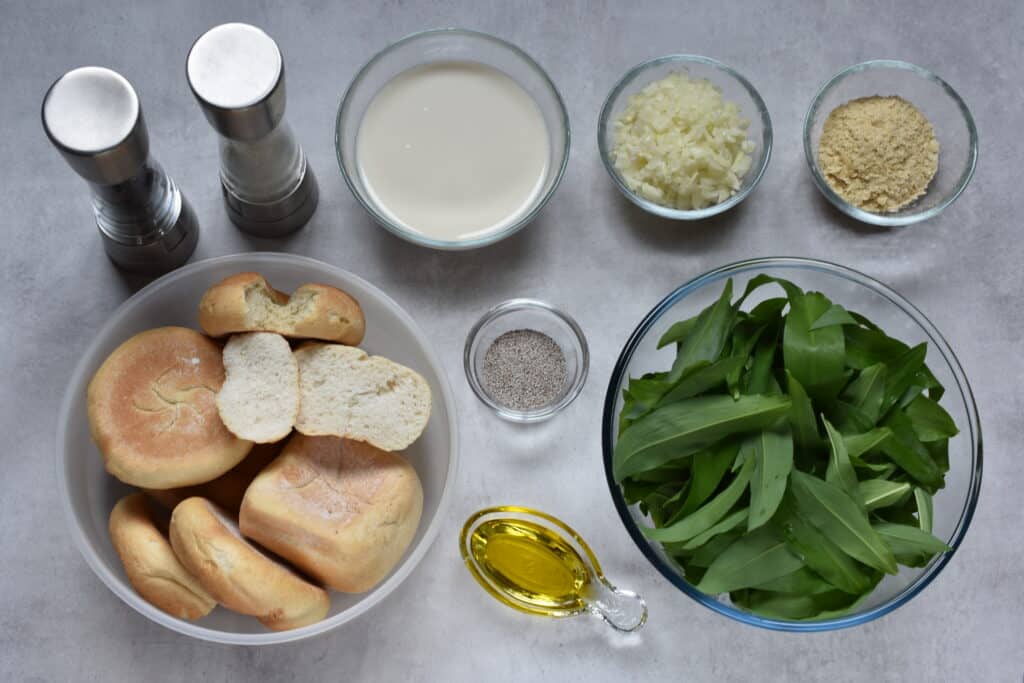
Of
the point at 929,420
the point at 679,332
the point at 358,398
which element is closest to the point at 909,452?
the point at 929,420

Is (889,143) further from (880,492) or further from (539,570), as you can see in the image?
(539,570)

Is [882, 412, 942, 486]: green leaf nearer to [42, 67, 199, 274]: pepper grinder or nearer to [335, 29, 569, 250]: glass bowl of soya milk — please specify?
[335, 29, 569, 250]: glass bowl of soya milk

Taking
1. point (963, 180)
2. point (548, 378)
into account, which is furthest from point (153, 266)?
point (963, 180)

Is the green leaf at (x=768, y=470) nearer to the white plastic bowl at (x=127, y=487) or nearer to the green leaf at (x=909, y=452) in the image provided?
Answer: the green leaf at (x=909, y=452)

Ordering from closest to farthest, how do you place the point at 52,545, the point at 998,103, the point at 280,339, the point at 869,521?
the point at 869,521, the point at 280,339, the point at 52,545, the point at 998,103

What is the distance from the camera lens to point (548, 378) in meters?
1.31

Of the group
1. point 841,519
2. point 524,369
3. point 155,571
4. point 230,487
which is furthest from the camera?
point 524,369

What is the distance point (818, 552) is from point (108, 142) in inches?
33.2

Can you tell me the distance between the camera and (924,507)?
1052 millimetres

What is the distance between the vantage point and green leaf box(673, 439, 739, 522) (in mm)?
1030

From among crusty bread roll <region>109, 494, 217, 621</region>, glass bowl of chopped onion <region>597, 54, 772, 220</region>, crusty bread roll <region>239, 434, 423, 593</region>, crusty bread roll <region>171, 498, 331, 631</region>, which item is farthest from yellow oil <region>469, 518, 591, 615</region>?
glass bowl of chopped onion <region>597, 54, 772, 220</region>

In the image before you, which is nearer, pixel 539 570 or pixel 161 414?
pixel 161 414

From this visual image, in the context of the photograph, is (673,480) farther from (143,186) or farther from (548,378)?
(143,186)

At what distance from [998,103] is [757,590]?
798 millimetres
